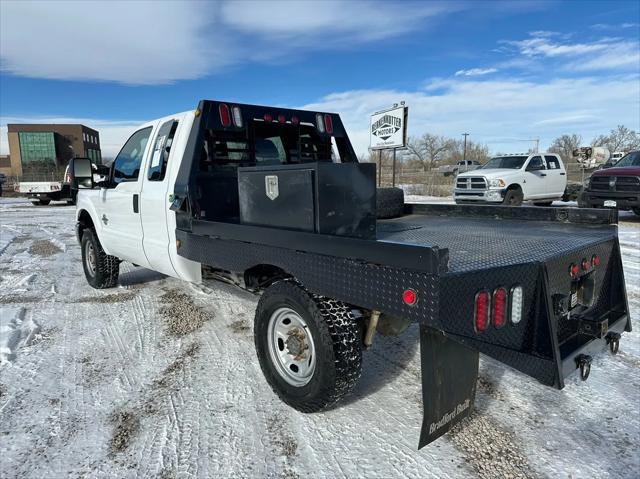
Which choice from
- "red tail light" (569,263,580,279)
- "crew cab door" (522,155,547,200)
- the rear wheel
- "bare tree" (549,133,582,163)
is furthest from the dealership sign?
"bare tree" (549,133,582,163)

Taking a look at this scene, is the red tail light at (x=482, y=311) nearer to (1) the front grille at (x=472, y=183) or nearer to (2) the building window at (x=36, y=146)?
(1) the front grille at (x=472, y=183)

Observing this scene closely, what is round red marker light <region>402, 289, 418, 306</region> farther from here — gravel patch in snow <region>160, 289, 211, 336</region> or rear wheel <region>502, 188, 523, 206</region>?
rear wheel <region>502, 188, 523, 206</region>

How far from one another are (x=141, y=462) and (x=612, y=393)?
3.02 m

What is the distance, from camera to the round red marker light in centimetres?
209

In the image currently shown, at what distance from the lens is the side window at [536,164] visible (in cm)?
1568

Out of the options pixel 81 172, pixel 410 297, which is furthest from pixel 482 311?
pixel 81 172

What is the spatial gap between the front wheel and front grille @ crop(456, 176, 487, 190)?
13.6m

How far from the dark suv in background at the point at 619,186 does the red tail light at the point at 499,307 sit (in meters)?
11.8

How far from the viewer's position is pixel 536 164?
1581 centimetres

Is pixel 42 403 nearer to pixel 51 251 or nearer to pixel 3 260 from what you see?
pixel 3 260

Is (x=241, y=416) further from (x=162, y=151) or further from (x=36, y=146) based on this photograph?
(x=36, y=146)

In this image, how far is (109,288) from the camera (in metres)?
6.09

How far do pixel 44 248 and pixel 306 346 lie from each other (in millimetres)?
8516

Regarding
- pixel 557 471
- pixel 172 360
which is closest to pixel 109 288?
pixel 172 360
